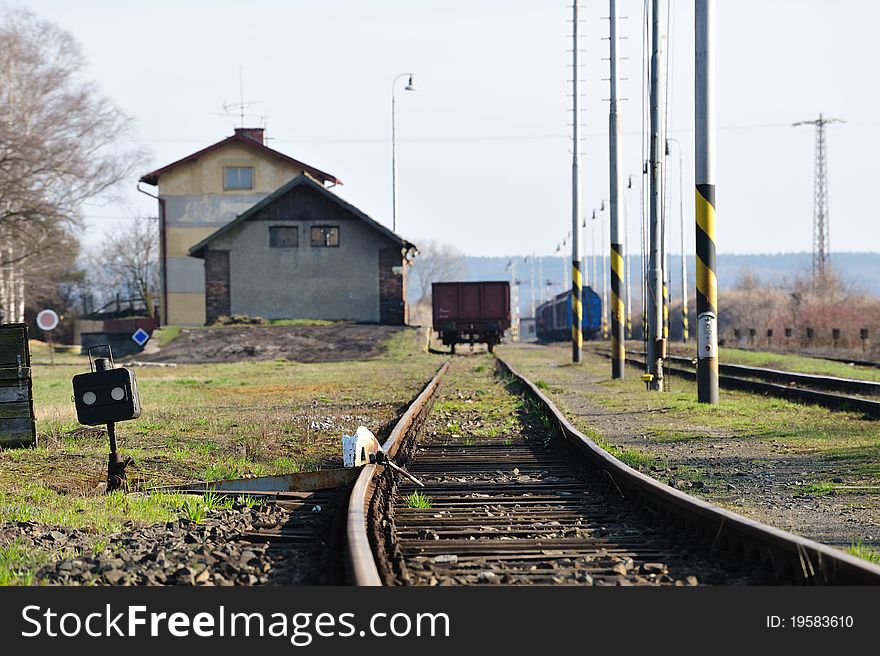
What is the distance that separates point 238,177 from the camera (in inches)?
2424

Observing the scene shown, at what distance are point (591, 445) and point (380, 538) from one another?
13.8ft

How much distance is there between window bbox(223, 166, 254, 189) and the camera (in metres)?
61.4

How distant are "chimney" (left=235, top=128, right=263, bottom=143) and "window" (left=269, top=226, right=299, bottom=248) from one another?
1462 centimetres

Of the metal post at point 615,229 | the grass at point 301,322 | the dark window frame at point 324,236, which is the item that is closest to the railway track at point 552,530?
the metal post at point 615,229

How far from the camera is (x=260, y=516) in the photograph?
7.87 metres

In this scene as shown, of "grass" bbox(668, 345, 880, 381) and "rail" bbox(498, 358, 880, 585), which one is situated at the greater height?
"rail" bbox(498, 358, 880, 585)

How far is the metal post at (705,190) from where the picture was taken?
1667 centimetres

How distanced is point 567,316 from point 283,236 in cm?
2396

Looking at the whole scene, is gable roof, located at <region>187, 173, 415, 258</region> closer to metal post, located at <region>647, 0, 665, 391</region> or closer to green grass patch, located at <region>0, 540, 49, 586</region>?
metal post, located at <region>647, 0, 665, 391</region>

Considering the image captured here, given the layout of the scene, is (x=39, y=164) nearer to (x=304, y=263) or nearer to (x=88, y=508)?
(x=304, y=263)

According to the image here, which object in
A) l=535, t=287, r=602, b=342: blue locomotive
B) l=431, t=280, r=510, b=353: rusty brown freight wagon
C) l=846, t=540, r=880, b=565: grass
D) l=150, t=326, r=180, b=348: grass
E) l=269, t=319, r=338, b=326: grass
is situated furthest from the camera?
l=535, t=287, r=602, b=342: blue locomotive

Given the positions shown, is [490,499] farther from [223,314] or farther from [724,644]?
[223,314]

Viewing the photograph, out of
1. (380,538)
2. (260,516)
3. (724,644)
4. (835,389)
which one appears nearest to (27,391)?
(260,516)

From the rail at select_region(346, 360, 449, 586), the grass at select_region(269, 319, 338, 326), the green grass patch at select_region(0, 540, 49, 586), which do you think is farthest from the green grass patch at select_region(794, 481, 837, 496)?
the grass at select_region(269, 319, 338, 326)
